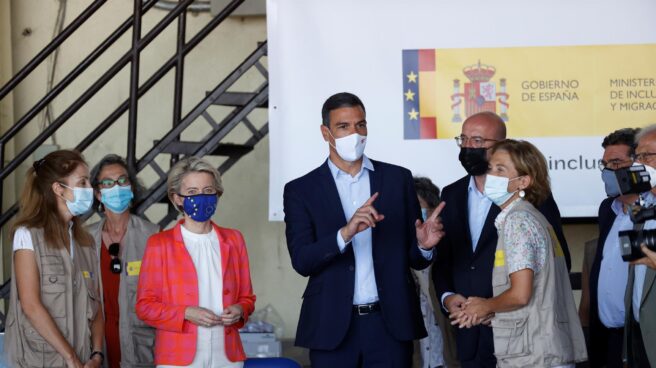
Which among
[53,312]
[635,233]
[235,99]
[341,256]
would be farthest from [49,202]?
[235,99]

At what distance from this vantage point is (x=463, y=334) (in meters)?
3.92

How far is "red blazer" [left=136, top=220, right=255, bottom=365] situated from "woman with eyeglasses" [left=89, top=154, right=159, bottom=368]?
70 cm

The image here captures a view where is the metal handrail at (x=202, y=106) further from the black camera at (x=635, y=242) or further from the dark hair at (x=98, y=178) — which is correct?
the black camera at (x=635, y=242)

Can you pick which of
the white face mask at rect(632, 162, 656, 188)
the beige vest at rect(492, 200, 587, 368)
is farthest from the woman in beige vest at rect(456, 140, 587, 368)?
the white face mask at rect(632, 162, 656, 188)

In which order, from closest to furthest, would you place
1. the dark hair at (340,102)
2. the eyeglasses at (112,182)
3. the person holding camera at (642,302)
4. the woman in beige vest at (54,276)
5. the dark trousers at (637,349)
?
the person holding camera at (642,302) → the woman in beige vest at (54,276) → the dark trousers at (637,349) → the dark hair at (340,102) → the eyeglasses at (112,182)

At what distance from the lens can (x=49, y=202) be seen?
3.75 meters

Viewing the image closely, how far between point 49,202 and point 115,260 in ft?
2.51

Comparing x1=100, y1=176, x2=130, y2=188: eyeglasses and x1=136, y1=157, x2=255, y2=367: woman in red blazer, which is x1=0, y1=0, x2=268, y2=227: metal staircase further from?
x1=136, y1=157, x2=255, y2=367: woman in red blazer

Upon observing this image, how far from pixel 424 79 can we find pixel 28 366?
295cm

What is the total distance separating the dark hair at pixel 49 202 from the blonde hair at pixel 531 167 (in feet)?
5.47

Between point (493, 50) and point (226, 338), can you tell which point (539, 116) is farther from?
point (226, 338)

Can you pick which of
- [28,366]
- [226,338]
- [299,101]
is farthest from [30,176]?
[299,101]

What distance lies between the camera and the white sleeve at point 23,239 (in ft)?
11.8

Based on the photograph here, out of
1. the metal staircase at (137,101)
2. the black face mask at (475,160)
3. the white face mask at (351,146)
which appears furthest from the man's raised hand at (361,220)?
the metal staircase at (137,101)
